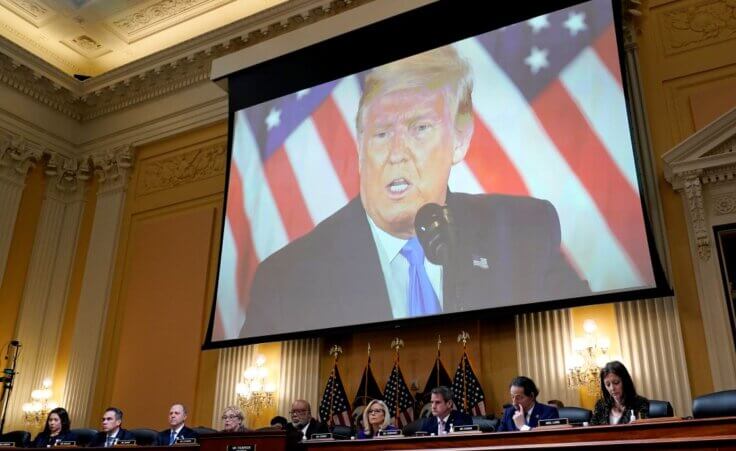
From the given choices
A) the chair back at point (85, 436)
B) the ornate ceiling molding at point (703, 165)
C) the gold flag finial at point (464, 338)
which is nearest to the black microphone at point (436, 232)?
the gold flag finial at point (464, 338)

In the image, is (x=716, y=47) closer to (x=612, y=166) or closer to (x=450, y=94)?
(x=612, y=166)

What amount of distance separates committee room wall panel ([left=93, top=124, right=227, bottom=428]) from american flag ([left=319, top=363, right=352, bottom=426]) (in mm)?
1719

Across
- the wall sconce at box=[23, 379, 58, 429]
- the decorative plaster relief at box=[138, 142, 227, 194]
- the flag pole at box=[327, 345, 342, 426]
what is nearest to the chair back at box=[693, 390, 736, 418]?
the flag pole at box=[327, 345, 342, 426]

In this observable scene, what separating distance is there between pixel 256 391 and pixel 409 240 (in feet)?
7.92

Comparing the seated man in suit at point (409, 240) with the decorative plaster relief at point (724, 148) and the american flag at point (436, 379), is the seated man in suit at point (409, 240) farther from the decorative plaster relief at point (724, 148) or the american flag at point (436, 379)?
the decorative plaster relief at point (724, 148)

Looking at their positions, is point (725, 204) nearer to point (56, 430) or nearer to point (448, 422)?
point (448, 422)

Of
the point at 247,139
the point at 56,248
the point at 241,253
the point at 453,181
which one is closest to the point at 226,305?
the point at 241,253

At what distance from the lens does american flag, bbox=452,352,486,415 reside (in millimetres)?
6004

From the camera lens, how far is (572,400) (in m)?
5.65

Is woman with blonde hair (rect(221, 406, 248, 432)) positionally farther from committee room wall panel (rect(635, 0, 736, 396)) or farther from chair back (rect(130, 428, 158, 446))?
committee room wall panel (rect(635, 0, 736, 396))

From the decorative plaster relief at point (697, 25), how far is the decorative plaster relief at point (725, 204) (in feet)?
5.15

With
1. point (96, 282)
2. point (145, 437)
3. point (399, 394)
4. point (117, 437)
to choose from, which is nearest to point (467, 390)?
point (399, 394)

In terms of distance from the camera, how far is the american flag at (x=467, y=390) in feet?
19.7

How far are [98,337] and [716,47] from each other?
7842 millimetres
